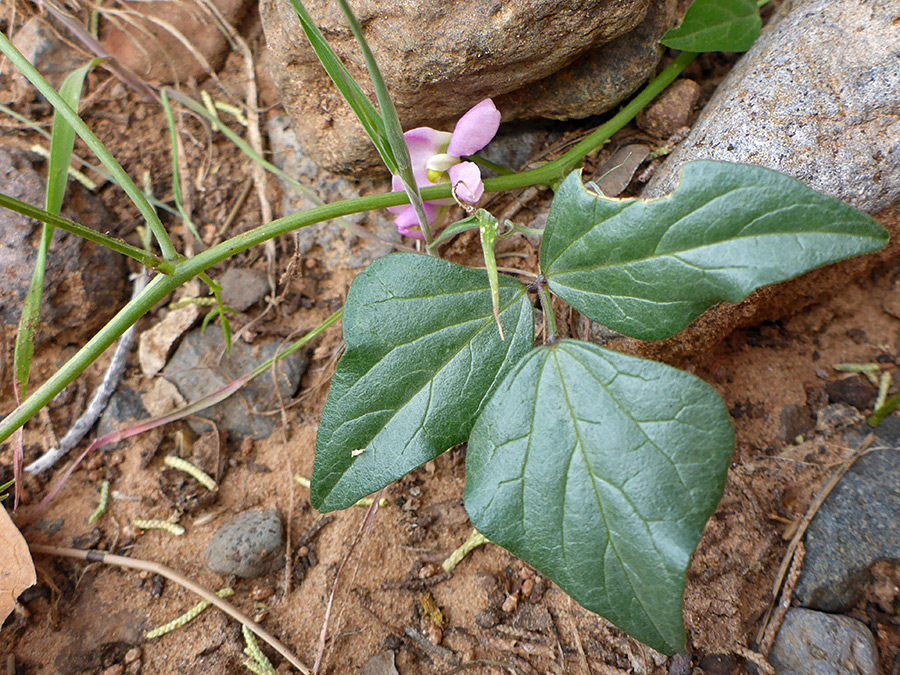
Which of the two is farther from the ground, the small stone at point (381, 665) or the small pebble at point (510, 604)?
the small stone at point (381, 665)

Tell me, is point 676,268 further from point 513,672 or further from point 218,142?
point 218,142

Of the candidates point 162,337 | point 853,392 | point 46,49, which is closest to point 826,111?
point 853,392

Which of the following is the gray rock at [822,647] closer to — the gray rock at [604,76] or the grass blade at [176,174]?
the gray rock at [604,76]

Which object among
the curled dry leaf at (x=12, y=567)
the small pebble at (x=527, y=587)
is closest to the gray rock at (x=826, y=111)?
the small pebble at (x=527, y=587)

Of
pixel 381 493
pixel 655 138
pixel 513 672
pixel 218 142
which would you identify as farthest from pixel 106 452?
pixel 655 138

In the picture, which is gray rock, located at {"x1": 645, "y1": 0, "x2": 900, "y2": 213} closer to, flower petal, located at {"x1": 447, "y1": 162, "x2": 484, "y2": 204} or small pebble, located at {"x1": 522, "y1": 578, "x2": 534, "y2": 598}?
flower petal, located at {"x1": 447, "y1": 162, "x2": 484, "y2": 204}

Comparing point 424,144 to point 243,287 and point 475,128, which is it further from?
point 243,287
